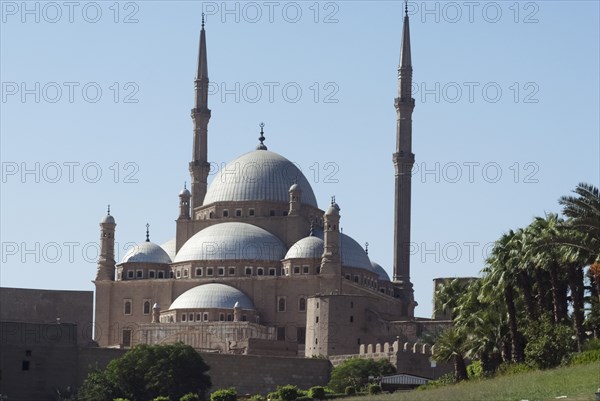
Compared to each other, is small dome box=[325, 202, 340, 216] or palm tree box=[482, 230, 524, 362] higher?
small dome box=[325, 202, 340, 216]

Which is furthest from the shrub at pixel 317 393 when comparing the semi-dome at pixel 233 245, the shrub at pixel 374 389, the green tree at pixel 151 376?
the semi-dome at pixel 233 245

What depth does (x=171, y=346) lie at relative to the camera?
76.3 m

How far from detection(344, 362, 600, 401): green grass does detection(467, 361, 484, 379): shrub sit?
22.0 feet

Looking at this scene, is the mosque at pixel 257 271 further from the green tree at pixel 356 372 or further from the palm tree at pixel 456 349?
the palm tree at pixel 456 349

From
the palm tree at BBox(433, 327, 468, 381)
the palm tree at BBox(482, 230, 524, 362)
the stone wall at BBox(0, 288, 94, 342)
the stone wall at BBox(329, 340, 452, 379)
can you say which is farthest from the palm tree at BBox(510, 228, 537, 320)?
the stone wall at BBox(0, 288, 94, 342)

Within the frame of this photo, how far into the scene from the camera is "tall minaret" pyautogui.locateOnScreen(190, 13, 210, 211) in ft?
326

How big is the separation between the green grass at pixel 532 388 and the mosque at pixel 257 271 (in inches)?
1520

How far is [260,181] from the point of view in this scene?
325 ft

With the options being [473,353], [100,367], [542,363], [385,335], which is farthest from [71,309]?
[542,363]

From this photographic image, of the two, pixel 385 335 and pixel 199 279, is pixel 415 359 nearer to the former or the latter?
pixel 385 335

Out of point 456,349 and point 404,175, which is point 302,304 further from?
point 456,349

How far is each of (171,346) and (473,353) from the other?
22.6 metres

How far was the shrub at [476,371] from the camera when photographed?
184 ft

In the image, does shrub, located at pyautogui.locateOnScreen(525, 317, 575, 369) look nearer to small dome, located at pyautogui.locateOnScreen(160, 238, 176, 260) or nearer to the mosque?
the mosque
